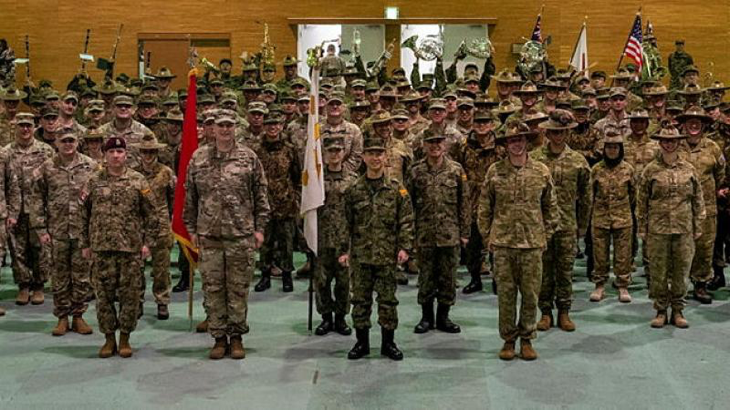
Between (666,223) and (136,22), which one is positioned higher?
(136,22)

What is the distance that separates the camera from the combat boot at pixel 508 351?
9164 mm

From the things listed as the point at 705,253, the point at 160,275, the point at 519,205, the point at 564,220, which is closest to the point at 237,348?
the point at 160,275

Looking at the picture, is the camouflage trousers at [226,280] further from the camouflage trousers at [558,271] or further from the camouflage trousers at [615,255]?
the camouflage trousers at [615,255]

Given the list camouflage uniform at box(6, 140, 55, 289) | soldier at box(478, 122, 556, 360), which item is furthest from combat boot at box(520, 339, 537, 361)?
→ camouflage uniform at box(6, 140, 55, 289)

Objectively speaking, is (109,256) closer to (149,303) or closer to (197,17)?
(149,303)

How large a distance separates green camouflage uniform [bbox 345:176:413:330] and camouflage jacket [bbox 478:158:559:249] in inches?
30.1

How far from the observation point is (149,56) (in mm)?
21641

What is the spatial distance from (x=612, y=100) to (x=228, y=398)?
7576mm

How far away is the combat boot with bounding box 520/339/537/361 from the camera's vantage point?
361 inches

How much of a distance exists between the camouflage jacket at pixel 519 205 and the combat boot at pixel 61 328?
4.37m

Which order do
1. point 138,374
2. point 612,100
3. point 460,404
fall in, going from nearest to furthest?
point 460,404, point 138,374, point 612,100

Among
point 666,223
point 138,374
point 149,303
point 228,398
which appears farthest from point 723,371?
point 149,303

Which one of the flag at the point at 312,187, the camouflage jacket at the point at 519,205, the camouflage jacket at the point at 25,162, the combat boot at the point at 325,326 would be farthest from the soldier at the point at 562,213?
the camouflage jacket at the point at 25,162

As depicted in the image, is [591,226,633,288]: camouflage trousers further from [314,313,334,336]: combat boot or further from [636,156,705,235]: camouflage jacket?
[314,313,334,336]: combat boot
